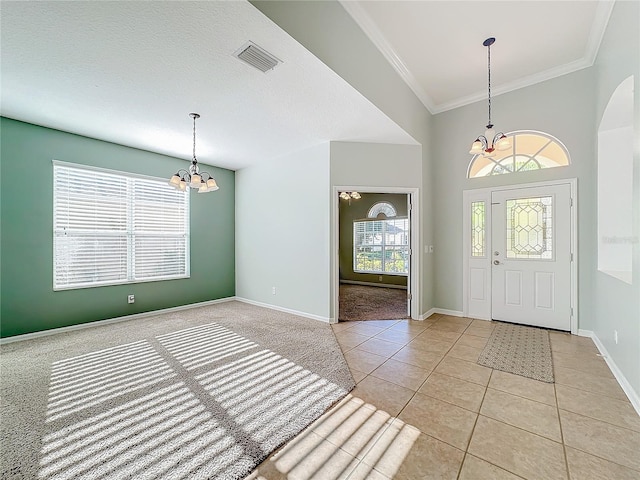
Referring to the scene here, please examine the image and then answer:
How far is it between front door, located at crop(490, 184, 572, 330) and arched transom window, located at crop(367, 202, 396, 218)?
3.76 meters

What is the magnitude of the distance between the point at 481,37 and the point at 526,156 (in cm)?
183

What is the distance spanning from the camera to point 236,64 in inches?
95.6

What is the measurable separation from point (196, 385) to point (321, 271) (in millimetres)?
2381

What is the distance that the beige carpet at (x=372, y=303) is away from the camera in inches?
184

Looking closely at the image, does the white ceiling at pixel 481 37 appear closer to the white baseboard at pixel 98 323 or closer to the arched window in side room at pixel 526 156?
the arched window in side room at pixel 526 156

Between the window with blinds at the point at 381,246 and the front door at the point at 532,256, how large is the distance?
11.0 feet

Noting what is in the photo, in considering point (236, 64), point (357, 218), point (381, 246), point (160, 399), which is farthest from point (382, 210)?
point (160, 399)

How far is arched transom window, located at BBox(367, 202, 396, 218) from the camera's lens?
25.8 feet

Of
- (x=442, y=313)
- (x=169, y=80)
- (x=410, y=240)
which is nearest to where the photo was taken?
(x=169, y=80)

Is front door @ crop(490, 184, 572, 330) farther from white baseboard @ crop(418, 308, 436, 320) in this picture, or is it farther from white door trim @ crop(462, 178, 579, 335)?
white baseboard @ crop(418, 308, 436, 320)

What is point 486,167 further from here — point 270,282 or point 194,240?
point 194,240

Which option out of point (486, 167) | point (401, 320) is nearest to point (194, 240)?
point (401, 320)

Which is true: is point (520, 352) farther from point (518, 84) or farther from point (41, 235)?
point (41, 235)

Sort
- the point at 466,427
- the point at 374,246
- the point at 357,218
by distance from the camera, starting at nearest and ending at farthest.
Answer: the point at 466,427, the point at 374,246, the point at 357,218
